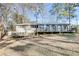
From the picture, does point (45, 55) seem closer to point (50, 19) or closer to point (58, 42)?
point (58, 42)

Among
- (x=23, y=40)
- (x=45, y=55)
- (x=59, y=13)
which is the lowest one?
(x=45, y=55)

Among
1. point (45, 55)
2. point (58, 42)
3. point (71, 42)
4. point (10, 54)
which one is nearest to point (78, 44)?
point (71, 42)

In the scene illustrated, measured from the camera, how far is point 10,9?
212 cm

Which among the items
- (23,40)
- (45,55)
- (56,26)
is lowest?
(45,55)

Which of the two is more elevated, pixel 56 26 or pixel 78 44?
pixel 56 26

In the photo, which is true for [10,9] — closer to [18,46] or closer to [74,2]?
Result: [18,46]

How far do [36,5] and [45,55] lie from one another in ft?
1.67

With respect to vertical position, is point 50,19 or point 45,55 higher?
point 50,19

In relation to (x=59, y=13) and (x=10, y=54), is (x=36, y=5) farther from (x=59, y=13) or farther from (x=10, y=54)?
(x=10, y=54)

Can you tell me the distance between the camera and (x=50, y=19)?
6.92ft

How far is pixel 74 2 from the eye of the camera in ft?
6.85

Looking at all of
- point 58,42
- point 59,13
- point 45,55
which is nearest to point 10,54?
point 45,55

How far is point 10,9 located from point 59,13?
19.6 inches

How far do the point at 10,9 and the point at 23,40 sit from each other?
0.34 metres
